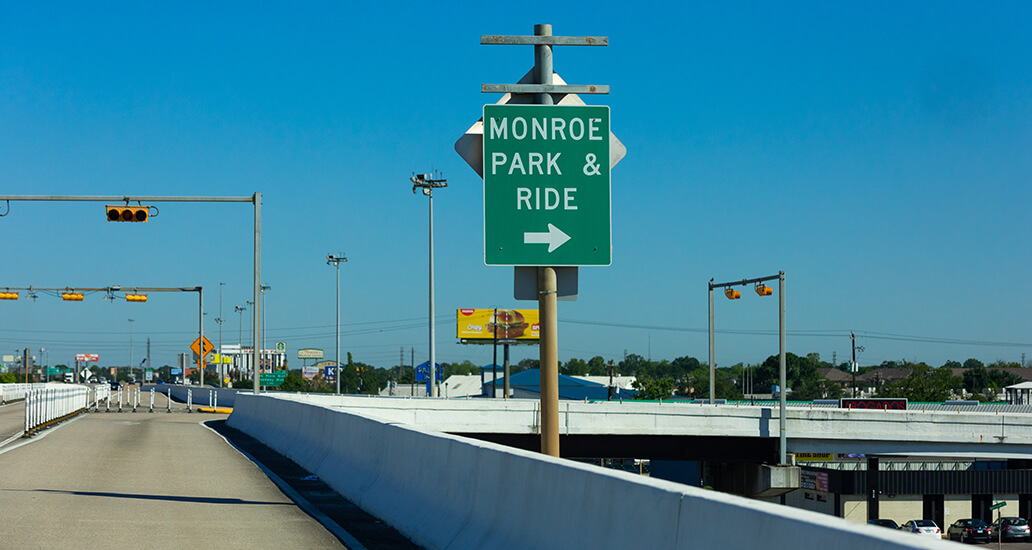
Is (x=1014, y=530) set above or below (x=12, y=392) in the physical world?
below

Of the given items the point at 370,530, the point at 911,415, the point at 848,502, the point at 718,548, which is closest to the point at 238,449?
the point at 370,530

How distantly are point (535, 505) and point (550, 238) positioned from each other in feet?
11.3

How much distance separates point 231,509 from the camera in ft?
42.8

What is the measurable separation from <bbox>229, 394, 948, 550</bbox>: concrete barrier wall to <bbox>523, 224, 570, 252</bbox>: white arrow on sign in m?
2.11

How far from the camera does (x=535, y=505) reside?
8141 millimetres

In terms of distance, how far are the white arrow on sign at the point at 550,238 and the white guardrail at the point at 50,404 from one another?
69.6ft

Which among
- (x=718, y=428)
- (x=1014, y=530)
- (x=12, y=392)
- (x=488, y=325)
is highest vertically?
(x=488, y=325)

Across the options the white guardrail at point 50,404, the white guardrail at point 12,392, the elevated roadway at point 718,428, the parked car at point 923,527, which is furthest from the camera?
the white guardrail at point 12,392

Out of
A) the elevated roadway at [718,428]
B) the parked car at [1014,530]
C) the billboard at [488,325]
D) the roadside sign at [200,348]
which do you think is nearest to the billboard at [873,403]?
the parked car at [1014,530]

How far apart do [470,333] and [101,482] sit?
4273 inches

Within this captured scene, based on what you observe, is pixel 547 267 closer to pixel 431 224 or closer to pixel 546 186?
pixel 546 186

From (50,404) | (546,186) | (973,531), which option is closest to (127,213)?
(50,404)

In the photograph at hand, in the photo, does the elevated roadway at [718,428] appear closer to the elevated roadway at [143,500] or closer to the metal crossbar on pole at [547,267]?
the elevated roadway at [143,500]

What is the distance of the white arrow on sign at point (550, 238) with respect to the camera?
1081 cm
